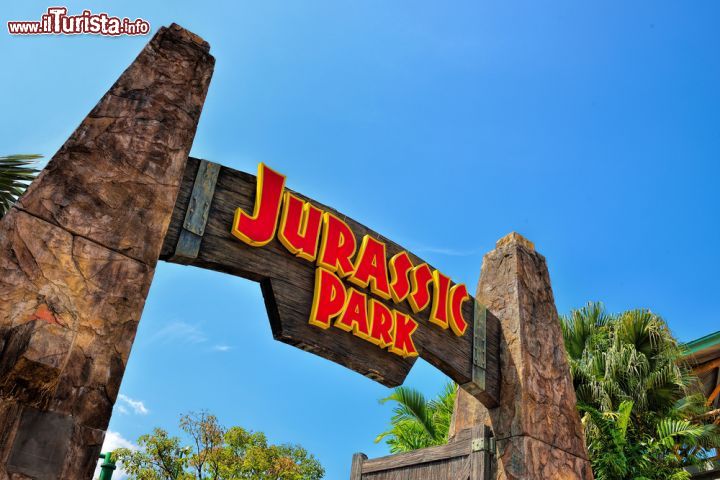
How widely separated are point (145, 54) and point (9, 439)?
2754mm

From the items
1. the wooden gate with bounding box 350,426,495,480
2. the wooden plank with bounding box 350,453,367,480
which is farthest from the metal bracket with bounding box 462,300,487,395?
Answer: the wooden plank with bounding box 350,453,367,480

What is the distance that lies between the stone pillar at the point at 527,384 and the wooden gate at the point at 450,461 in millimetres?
158

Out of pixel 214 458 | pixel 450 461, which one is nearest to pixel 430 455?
pixel 450 461

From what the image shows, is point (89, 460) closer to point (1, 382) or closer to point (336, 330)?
point (1, 382)

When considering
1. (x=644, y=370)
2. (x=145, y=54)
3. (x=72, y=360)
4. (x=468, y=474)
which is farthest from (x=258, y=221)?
(x=644, y=370)

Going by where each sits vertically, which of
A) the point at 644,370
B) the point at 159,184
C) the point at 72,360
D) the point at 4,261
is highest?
the point at 644,370

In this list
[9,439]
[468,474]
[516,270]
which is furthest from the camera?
[516,270]

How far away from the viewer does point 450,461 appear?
Result: 5.78 meters

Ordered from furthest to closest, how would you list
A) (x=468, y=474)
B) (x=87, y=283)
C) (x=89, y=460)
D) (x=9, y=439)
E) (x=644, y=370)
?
(x=644, y=370)
(x=468, y=474)
(x=87, y=283)
(x=89, y=460)
(x=9, y=439)

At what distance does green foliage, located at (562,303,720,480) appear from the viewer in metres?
9.92

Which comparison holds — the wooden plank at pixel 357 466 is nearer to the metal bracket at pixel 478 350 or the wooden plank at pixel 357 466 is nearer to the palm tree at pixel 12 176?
the metal bracket at pixel 478 350

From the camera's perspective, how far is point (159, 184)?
3932 millimetres

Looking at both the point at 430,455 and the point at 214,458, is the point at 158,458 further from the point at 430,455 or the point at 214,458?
the point at 430,455

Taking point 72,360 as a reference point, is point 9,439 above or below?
below
